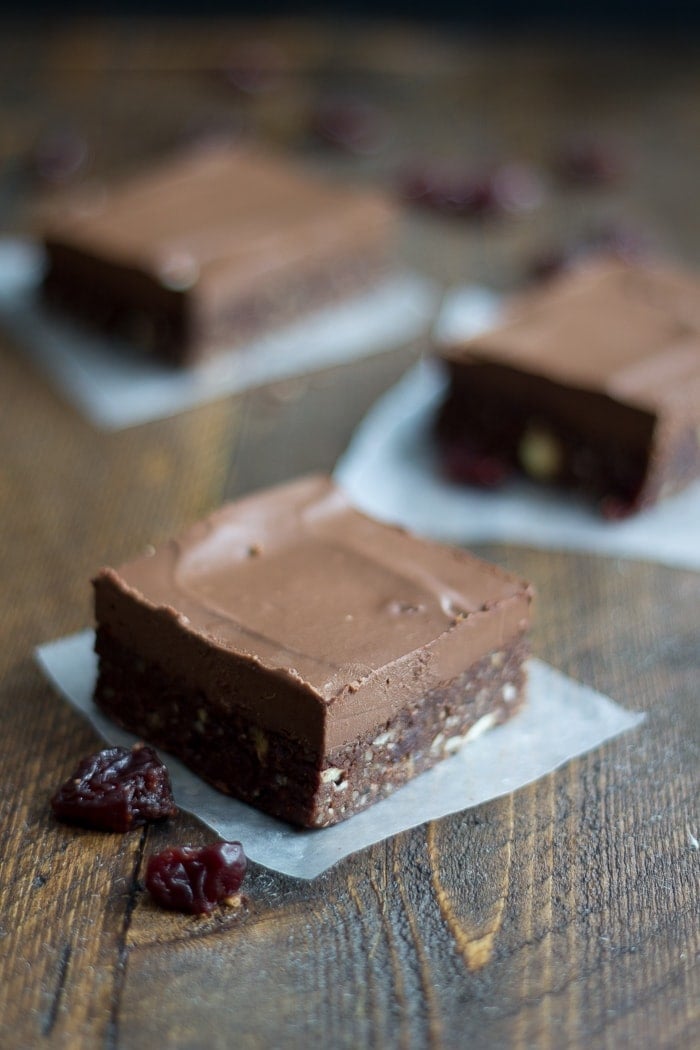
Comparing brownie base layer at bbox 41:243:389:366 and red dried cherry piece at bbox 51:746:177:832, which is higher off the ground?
red dried cherry piece at bbox 51:746:177:832

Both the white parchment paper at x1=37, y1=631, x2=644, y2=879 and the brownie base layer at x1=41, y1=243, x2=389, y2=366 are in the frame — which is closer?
the white parchment paper at x1=37, y1=631, x2=644, y2=879

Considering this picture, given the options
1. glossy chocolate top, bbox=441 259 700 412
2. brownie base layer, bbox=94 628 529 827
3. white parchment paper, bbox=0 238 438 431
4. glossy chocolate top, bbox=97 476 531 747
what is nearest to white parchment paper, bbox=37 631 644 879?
brownie base layer, bbox=94 628 529 827

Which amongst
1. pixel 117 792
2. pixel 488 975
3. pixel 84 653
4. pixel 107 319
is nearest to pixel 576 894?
pixel 488 975

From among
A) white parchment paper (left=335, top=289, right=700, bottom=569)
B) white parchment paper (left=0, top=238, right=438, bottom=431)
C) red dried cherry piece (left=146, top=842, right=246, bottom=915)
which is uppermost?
red dried cherry piece (left=146, top=842, right=246, bottom=915)

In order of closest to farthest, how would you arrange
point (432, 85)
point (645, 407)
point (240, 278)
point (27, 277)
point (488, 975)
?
point (488, 975) < point (645, 407) < point (240, 278) < point (27, 277) < point (432, 85)

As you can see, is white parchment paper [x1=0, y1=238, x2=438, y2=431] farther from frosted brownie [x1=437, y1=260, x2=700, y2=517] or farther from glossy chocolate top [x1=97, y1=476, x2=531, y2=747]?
glossy chocolate top [x1=97, y1=476, x2=531, y2=747]

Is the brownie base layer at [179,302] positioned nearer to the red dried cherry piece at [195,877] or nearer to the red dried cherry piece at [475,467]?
the red dried cherry piece at [475,467]

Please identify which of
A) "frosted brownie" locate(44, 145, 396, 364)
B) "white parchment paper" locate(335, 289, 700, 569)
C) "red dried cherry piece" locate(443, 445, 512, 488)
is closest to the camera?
"white parchment paper" locate(335, 289, 700, 569)

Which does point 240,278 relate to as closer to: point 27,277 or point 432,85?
point 27,277
